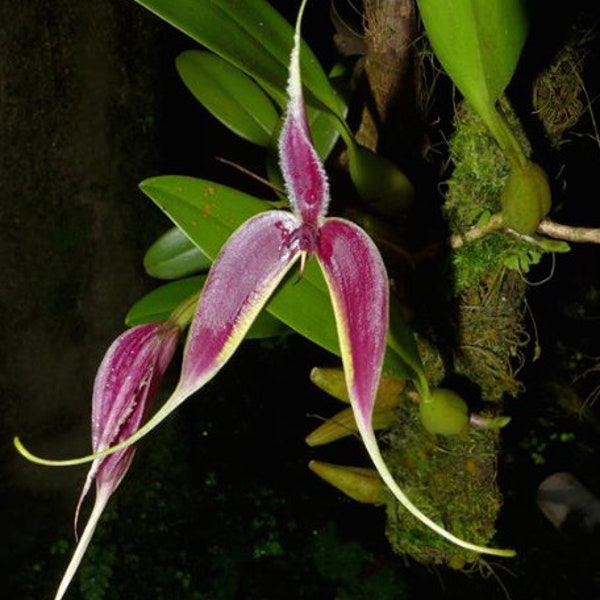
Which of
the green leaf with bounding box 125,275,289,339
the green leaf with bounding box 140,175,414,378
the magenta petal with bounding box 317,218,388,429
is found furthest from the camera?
the green leaf with bounding box 125,275,289,339

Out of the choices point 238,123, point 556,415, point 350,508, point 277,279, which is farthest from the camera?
point 350,508

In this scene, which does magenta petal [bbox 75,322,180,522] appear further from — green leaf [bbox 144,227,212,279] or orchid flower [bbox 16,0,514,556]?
green leaf [bbox 144,227,212,279]

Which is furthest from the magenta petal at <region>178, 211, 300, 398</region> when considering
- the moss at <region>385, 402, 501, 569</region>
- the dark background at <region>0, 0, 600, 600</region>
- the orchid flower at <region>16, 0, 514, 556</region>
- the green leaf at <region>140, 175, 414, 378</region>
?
the dark background at <region>0, 0, 600, 600</region>

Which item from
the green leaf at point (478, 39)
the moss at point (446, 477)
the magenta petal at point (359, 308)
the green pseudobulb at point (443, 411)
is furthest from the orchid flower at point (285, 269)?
the moss at point (446, 477)

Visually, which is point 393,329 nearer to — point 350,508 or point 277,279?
point 277,279

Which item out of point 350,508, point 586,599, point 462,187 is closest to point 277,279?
point 462,187

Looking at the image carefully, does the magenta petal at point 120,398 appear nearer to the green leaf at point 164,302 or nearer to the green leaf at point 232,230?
the green leaf at point 232,230
